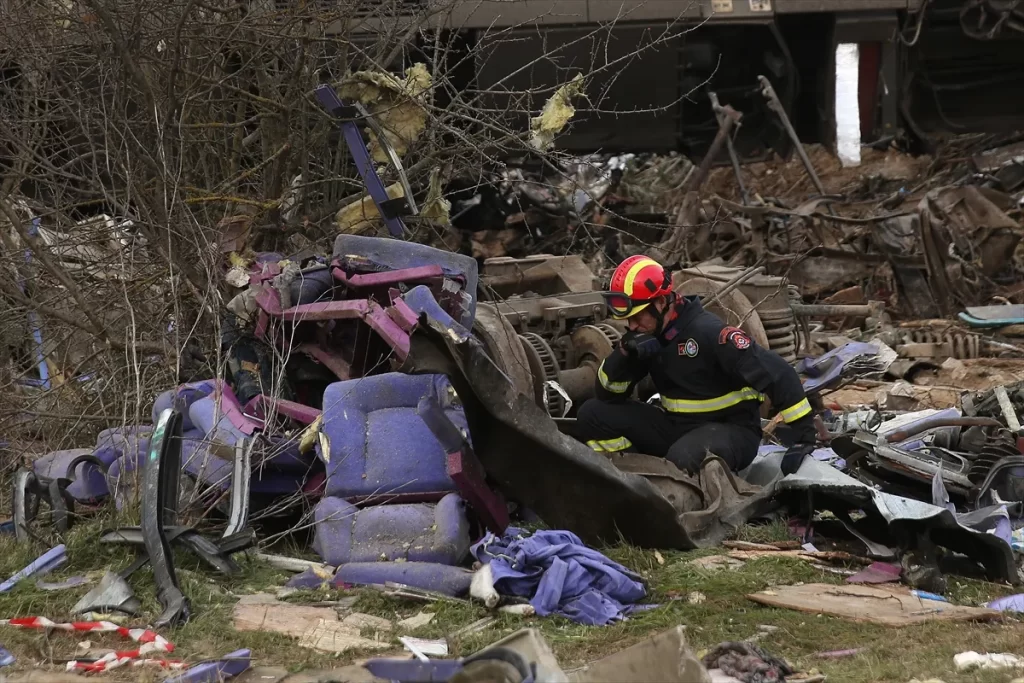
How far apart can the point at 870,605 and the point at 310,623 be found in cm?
205

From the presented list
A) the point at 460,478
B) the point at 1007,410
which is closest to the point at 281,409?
the point at 460,478

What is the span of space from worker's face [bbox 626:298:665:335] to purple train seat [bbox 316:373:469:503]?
1242mm

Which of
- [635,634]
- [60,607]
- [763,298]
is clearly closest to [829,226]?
[763,298]

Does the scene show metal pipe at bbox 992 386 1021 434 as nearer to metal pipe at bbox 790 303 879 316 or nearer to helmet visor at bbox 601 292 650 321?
helmet visor at bbox 601 292 650 321

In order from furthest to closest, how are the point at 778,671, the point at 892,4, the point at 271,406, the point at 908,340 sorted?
the point at 892,4
the point at 908,340
the point at 271,406
the point at 778,671

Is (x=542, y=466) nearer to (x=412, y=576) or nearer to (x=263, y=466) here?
(x=412, y=576)

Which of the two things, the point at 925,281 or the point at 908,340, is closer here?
the point at 908,340

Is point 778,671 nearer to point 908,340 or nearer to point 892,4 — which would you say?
point 908,340

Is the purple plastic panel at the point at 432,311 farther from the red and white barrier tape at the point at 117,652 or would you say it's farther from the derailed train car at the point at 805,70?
the derailed train car at the point at 805,70

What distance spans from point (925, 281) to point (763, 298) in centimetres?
334

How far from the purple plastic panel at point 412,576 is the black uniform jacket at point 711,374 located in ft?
6.26

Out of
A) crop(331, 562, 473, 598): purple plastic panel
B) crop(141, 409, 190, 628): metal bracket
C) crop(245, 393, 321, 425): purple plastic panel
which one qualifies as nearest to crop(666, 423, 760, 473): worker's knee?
crop(331, 562, 473, 598): purple plastic panel

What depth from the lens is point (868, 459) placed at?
5766 mm

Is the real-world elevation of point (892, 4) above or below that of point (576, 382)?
above
